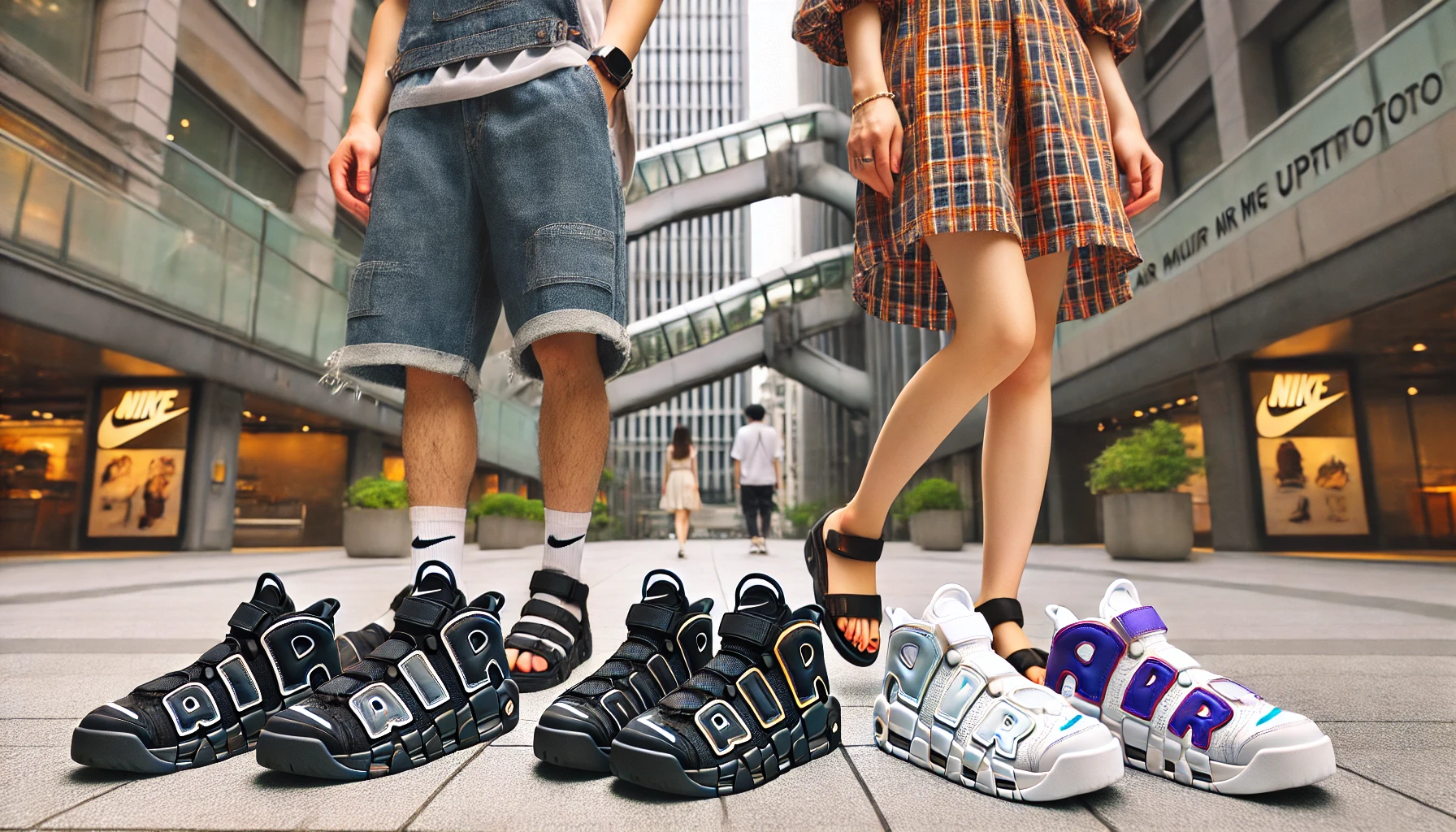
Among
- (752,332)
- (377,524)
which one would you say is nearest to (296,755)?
(377,524)

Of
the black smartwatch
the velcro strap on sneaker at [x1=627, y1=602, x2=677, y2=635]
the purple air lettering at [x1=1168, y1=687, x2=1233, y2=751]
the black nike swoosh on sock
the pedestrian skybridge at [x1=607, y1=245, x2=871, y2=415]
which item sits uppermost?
the pedestrian skybridge at [x1=607, y1=245, x2=871, y2=415]

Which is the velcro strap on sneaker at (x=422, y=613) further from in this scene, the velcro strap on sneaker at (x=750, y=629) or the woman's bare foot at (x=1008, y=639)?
the woman's bare foot at (x=1008, y=639)

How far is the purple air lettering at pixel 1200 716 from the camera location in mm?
917

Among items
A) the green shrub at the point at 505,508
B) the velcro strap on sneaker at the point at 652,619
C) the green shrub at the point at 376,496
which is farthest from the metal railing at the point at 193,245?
the velcro strap on sneaker at the point at 652,619

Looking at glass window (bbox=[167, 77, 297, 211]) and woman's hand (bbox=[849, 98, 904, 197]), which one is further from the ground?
glass window (bbox=[167, 77, 297, 211])

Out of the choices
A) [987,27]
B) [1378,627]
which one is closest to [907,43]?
[987,27]

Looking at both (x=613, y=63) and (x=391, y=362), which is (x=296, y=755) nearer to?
(x=391, y=362)

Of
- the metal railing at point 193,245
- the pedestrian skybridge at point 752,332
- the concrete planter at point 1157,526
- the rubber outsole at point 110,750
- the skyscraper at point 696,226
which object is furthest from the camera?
the skyscraper at point 696,226

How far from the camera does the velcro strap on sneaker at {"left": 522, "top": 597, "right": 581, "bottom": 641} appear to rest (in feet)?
4.84

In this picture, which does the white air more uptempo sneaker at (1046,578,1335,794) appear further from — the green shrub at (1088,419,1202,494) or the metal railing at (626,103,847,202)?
the metal railing at (626,103,847,202)

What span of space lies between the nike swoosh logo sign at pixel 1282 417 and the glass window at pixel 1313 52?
3.18 meters

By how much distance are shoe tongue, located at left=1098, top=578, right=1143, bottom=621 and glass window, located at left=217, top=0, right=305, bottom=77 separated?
13.7 m

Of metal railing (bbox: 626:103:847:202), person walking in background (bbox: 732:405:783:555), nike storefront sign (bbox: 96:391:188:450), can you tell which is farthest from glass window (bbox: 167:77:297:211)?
person walking in background (bbox: 732:405:783:555)

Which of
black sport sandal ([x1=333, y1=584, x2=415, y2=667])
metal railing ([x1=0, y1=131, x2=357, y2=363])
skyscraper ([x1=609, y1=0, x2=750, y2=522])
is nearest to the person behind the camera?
black sport sandal ([x1=333, y1=584, x2=415, y2=667])
